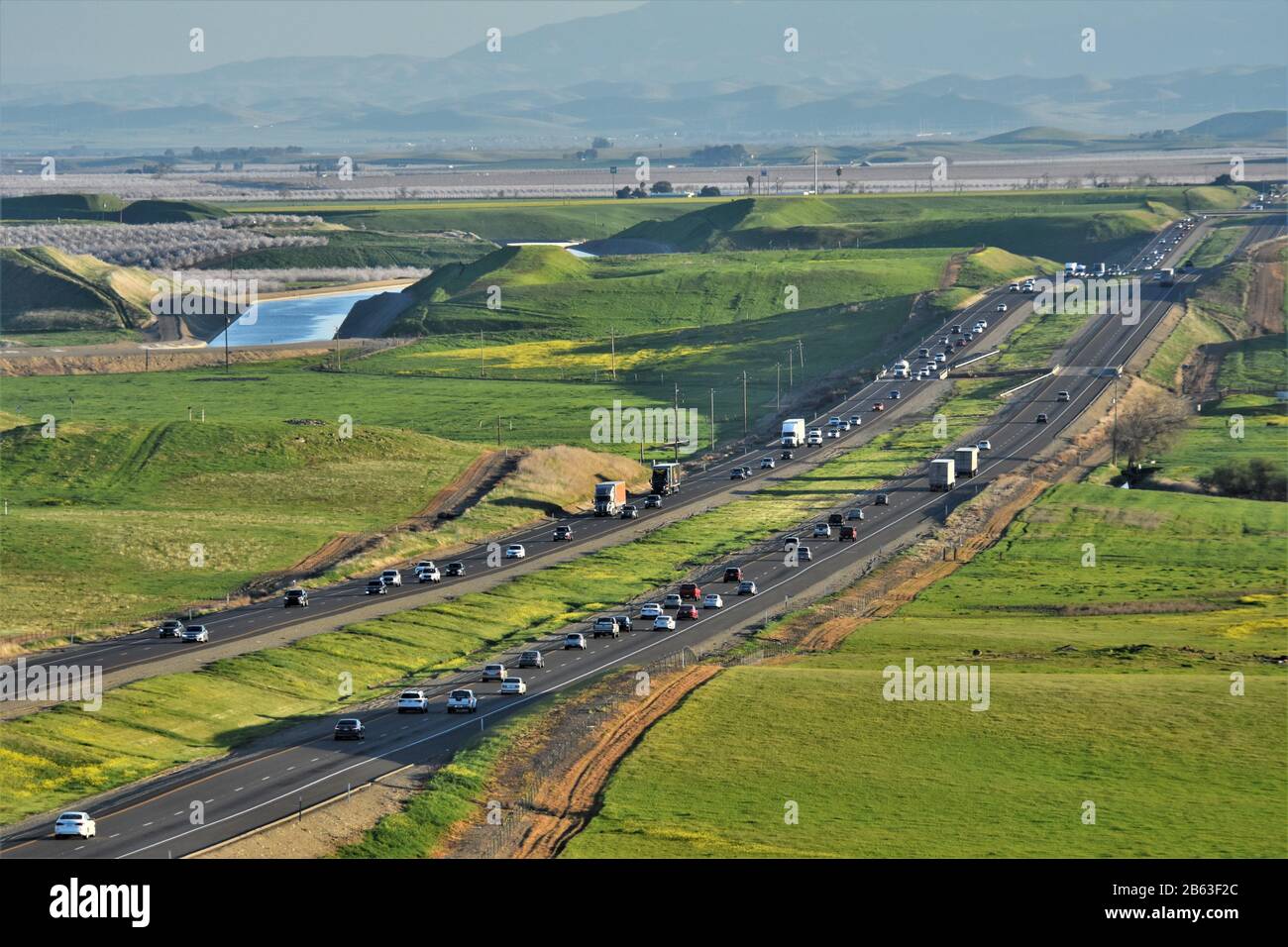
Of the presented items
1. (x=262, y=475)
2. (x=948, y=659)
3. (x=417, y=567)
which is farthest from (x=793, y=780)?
(x=262, y=475)

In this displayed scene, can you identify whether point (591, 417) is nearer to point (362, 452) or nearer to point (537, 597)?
point (362, 452)

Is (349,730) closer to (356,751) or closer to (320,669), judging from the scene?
(356,751)

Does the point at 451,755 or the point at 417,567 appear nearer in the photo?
the point at 451,755

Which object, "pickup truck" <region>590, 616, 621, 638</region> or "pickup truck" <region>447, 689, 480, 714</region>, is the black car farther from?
"pickup truck" <region>590, 616, 621, 638</region>

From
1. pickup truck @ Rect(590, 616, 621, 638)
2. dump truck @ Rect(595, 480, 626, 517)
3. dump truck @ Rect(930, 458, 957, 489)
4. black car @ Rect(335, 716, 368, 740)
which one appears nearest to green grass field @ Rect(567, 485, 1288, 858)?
black car @ Rect(335, 716, 368, 740)

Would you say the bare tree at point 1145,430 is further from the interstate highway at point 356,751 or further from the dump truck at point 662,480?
the interstate highway at point 356,751

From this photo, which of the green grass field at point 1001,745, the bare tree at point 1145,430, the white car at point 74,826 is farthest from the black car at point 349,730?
the bare tree at point 1145,430
